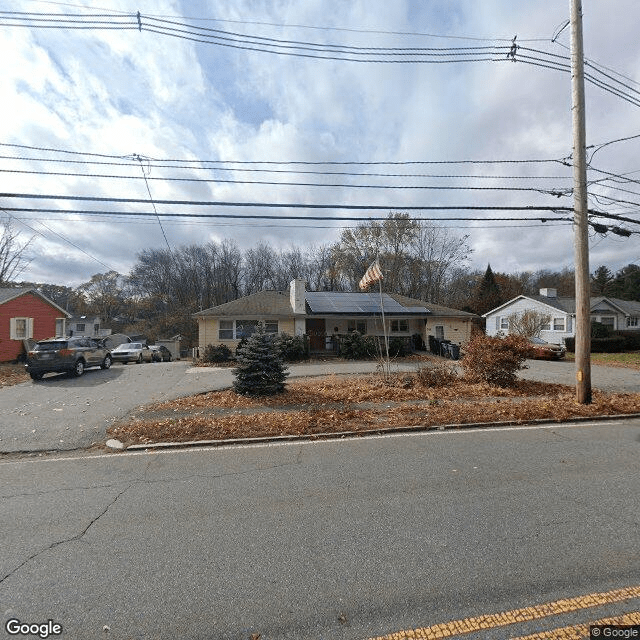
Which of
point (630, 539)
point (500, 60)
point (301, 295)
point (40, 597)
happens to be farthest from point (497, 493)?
point (301, 295)

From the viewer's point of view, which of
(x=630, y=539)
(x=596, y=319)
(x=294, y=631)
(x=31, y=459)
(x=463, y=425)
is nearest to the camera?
(x=294, y=631)

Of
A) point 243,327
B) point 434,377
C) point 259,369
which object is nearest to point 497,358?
point 434,377

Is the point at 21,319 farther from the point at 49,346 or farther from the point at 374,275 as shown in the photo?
the point at 374,275

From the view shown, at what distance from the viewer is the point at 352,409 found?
890cm

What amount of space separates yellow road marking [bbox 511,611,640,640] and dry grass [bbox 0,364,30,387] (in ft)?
56.6

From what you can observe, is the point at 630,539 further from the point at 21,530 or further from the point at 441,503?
the point at 21,530

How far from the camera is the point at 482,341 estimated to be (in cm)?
1200

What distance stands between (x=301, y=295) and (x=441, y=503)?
838 inches

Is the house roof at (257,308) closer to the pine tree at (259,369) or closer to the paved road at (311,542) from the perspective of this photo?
the pine tree at (259,369)

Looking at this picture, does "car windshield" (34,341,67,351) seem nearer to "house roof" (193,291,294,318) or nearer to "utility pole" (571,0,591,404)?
"house roof" (193,291,294,318)

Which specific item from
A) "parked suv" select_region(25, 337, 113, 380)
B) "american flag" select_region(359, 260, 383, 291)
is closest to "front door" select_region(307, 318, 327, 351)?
"american flag" select_region(359, 260, 383, 291)

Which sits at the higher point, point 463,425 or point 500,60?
point 500,60

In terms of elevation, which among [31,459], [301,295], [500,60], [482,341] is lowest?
[31,459]
